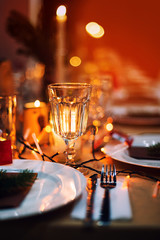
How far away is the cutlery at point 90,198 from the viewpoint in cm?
51

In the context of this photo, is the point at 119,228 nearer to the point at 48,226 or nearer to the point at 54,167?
the point at 48,226

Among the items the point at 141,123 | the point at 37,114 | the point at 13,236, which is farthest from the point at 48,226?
the point at 141,123

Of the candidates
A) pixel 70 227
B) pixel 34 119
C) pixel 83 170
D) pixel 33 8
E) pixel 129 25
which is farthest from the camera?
pixel 129 25

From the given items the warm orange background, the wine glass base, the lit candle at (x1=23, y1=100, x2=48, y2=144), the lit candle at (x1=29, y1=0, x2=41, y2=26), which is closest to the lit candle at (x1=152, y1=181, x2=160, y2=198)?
the wine glass base

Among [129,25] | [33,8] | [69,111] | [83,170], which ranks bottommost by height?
[83,170]

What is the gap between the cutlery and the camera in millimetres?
505

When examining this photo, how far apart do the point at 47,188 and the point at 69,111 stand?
0.29 m

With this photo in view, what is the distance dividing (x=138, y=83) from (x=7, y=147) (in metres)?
6.01

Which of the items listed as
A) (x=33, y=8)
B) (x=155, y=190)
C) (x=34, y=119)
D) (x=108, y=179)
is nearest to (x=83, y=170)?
(x=108, y=179)

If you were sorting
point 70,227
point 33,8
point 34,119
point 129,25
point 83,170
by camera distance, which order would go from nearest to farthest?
1. point 70,227
2. point 83,170
3. point 34,119
4. point 33,8
5. point 129,25

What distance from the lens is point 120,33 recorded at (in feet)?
21.7

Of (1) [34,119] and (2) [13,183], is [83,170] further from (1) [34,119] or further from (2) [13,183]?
(1) [34,119]

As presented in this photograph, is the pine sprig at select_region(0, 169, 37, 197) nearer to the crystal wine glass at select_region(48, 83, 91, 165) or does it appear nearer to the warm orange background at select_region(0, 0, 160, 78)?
the crystal wine glass at select_region(48, 83, 91, 165)

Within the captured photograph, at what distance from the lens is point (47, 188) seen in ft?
2.03
